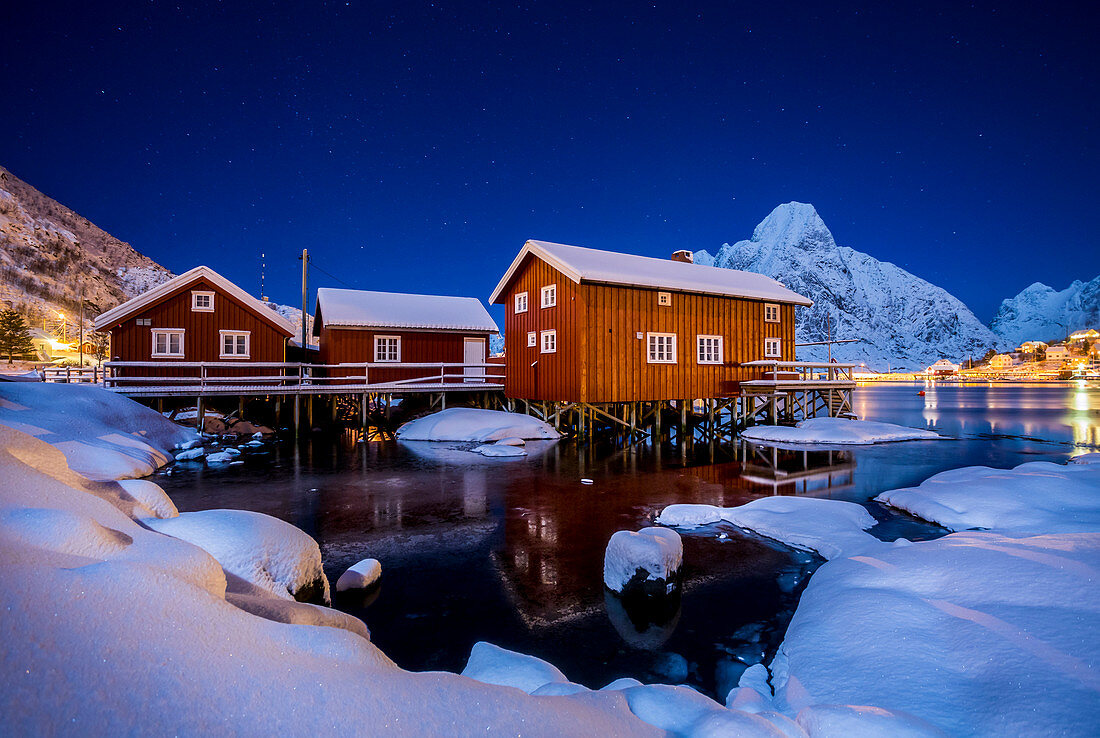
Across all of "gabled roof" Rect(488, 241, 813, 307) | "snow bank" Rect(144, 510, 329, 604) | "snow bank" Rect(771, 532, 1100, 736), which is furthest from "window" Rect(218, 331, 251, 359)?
"snow bank" Rect(771, 532, 1100, 736)

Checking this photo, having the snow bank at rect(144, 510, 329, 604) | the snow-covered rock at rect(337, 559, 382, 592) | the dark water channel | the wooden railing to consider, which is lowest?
the dark water channel

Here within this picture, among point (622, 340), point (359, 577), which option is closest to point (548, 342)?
point (622, 340)

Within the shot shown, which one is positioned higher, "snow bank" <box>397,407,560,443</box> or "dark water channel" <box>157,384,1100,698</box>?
"snow bank" <box>397,407,560,443</box>

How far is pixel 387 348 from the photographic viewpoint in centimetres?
2756

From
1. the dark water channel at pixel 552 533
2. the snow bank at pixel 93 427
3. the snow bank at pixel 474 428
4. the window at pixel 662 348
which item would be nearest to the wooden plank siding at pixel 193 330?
Result: the snow bank at pixel 93 427

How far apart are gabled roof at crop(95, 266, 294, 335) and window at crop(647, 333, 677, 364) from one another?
16332 mm

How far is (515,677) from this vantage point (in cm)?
409

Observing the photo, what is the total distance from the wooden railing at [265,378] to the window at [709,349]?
971 cm

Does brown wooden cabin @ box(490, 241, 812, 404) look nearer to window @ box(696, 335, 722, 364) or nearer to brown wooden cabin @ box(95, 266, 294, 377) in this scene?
window @ box(696, 335, 722, 364)

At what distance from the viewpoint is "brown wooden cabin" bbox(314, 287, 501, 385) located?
26.5 meters

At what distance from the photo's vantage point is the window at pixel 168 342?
72.5ft

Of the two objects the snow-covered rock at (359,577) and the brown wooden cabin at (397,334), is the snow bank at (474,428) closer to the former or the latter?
the brown wooden cabin at (397,334)

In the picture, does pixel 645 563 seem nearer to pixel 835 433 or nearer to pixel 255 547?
pixel 255 547

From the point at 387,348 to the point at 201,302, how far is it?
329 inches
